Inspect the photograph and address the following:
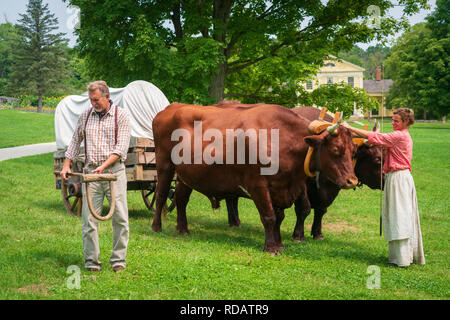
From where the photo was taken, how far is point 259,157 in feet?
24.7

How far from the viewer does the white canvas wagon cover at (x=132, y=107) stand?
32.5 feet

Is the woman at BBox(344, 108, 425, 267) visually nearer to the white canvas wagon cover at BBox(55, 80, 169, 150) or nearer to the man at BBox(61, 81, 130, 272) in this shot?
the man at BBox(61, 81, 130, 272)

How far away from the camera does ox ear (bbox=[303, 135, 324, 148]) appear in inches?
283

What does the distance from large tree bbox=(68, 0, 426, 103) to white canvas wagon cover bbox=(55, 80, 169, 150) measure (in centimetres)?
299

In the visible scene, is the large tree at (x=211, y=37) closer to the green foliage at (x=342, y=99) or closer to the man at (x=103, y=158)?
the green foliage at (x=342, y=99)

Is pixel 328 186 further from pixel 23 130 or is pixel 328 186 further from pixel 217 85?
pixel 23 130

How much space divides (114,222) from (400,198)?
12.7 feet

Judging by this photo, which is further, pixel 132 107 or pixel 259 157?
pixel 132 107

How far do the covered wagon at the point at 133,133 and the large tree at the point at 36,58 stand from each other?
2020 inches

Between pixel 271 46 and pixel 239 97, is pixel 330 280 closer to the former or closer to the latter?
pixel 271 46

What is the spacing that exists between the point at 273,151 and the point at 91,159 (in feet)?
9.17

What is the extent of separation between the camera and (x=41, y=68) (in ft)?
195

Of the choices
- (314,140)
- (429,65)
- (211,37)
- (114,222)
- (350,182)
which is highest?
(429,65)

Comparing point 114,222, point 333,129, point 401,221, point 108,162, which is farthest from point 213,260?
point 401,221
